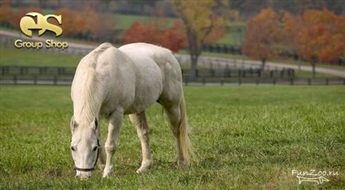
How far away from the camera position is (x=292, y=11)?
48688 mm

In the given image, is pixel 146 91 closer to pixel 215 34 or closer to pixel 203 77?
pixel 203 77

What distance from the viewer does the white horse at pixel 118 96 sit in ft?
23.2

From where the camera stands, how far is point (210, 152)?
970 centimetres

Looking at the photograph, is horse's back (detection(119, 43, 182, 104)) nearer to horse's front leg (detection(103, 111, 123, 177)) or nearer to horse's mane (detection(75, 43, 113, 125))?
horse's front leg (detection(103, 111, 123, 177))

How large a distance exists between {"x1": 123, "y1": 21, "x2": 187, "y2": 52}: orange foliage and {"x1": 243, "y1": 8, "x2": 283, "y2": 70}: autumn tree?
5.77 meters

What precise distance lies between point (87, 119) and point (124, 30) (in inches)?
1916

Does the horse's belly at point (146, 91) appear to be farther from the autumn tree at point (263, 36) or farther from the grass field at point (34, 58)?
the grass field at point (34, 58)

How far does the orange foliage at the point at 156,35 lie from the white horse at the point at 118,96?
39737mm

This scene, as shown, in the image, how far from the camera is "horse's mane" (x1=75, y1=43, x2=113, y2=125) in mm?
7188

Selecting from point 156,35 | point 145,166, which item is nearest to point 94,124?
point 145,166

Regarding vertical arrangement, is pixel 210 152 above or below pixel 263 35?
above

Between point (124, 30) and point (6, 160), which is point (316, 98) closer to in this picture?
point (6, 160)

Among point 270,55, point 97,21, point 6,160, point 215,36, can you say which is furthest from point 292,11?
point 6,160

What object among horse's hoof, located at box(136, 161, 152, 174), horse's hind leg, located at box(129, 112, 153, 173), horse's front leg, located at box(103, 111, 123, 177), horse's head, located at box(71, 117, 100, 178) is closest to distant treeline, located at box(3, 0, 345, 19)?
horse's hind leg, located at box(129, 112, 153, 173)
